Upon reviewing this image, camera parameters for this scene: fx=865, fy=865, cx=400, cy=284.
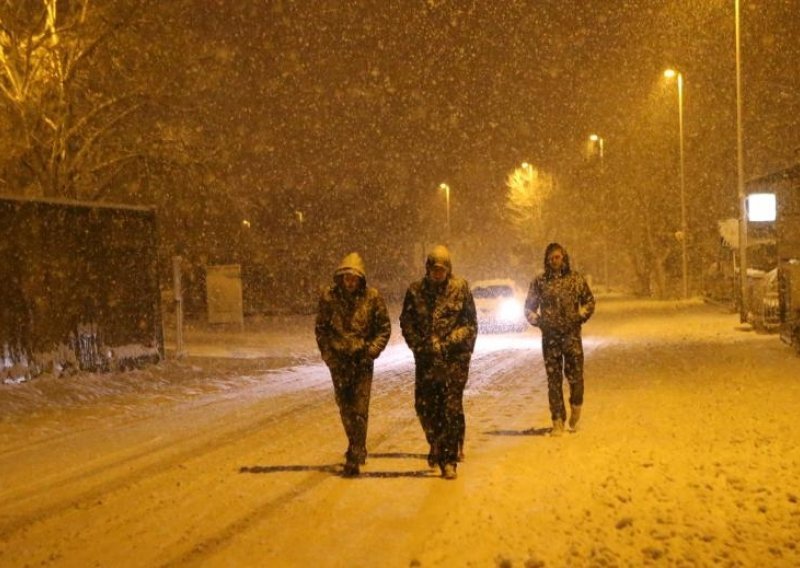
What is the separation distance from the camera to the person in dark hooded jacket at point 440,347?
7059 millimetres

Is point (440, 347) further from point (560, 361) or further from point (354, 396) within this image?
point (560, 361)

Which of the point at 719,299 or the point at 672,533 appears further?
the point at 719,299

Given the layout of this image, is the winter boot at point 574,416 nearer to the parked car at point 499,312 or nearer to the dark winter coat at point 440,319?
the dark winter coat at point 440,319

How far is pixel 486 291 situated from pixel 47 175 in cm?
1261

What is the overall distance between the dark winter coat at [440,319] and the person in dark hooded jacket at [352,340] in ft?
0.90

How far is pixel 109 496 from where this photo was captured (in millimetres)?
6941

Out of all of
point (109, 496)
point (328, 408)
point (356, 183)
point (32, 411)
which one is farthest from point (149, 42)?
point (356, 183)

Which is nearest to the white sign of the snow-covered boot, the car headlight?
the car headlight

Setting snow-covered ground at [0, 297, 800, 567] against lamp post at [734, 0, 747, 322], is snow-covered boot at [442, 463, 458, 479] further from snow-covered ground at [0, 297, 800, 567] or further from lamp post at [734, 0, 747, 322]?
lamp post at [734, 0, 747, 322]

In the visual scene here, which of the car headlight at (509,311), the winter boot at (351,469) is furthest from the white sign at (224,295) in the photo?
the winter boot at (351,469)

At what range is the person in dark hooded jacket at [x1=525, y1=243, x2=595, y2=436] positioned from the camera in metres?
8.59

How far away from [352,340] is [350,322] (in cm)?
15

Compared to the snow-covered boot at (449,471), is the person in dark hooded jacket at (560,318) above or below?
above

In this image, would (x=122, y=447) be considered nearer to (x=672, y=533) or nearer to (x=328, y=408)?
(x=328, y=408)
